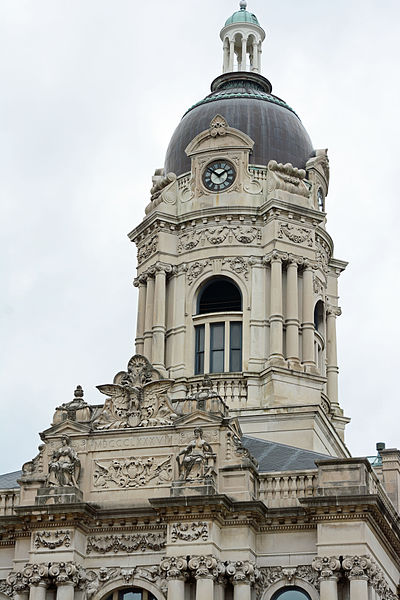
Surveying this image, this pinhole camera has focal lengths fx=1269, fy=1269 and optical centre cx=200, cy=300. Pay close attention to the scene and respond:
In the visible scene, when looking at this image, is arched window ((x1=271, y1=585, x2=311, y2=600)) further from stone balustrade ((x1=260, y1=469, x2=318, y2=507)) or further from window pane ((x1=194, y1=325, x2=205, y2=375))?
window pane ((x1=194, y1=325, x2=205, y2=375))

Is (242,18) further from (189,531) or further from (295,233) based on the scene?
(189,531)

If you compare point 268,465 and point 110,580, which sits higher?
point 268,465

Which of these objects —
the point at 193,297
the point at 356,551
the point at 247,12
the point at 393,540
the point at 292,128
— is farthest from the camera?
the point at 247,12

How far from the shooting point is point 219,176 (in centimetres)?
5678

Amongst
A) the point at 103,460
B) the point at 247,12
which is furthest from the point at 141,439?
the point at 247,12

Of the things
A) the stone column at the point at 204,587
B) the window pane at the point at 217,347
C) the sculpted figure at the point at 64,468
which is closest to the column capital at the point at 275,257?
the window pane at the point at 217,347

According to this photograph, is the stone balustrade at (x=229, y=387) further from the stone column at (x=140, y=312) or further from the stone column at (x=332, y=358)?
the stone column at (x=332, y=358)

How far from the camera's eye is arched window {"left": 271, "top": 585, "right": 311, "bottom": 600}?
138ft

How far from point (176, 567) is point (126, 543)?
2.60 metres

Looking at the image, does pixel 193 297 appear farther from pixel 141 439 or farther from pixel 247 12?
pixel 247 12

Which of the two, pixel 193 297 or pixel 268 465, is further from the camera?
pixel 193 297

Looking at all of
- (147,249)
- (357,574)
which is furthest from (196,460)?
(147,249)

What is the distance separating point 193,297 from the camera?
55125mm

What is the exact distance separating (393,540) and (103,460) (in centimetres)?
1059
